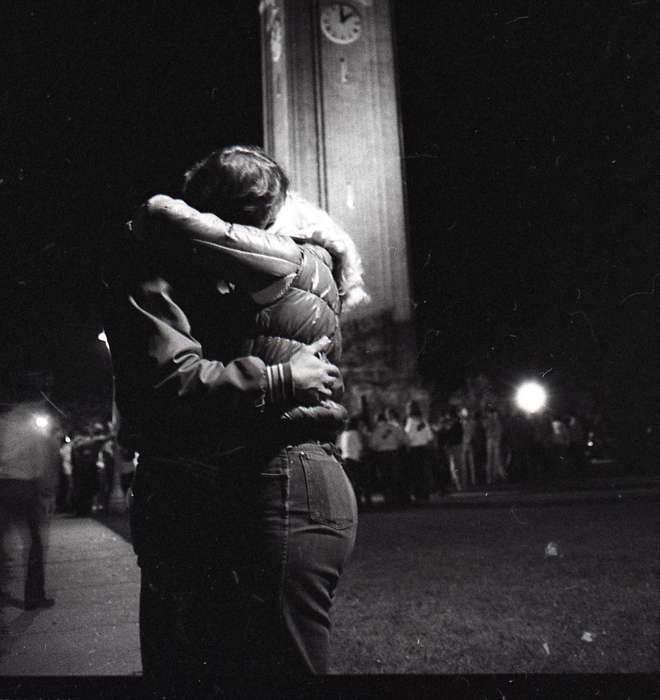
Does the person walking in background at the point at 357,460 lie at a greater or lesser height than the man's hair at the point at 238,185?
lesser

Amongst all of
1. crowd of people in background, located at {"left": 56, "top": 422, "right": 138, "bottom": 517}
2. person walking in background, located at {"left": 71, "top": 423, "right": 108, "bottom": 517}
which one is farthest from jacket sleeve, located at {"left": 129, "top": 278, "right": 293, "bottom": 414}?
person walking in background, located at {"left": 71, "top": 423, "right": 108, "bottom": 517}

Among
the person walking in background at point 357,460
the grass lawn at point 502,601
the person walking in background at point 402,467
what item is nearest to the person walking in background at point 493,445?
the person walking in background at point 402,467

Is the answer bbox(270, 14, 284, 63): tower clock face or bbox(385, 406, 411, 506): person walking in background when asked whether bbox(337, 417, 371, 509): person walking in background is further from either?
bbox(270, 14, 284, 63): tower clock face

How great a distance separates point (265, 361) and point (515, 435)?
16.6 m

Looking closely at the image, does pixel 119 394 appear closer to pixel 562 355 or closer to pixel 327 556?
pixel 327 556

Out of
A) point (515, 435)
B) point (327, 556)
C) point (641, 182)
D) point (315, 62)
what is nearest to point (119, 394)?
point (327, 556)

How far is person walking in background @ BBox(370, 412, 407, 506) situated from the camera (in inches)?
529

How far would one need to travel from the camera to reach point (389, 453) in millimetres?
13359

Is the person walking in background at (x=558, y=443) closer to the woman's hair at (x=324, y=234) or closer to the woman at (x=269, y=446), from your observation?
the woman's hair at (x=324, y=234)

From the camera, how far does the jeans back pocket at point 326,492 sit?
5.96 feet

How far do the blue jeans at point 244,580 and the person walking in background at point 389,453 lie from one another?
1169 cm

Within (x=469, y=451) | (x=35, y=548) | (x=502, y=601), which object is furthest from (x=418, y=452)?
(x=35, y=548)

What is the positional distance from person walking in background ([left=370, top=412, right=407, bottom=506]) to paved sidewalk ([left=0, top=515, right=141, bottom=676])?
19.8ft

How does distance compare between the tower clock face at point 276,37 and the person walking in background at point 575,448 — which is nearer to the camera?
the person walking in background at point 575,448
